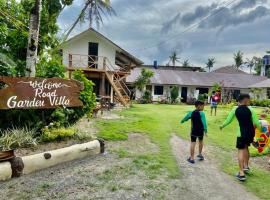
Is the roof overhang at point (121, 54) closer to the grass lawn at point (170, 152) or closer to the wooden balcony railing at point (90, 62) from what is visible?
the wooden balcony railing at point (90, 62)

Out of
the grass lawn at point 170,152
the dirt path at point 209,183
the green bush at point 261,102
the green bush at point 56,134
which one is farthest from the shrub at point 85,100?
the green bush at point 261,102

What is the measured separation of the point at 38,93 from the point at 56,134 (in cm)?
107

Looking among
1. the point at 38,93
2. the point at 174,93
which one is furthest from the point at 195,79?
the point at 38,93

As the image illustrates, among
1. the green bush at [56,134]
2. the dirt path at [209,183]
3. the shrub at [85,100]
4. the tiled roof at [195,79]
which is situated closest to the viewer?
the dirt path at [209,183]

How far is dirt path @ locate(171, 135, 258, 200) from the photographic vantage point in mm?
5418

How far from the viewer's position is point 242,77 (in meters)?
44.1

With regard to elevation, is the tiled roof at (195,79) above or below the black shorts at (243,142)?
above

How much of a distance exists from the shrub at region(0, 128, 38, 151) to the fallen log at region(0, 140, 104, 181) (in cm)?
79

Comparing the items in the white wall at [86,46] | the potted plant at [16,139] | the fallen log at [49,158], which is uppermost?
the white wall at [86,46]

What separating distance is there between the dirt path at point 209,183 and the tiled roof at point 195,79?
2819 cm

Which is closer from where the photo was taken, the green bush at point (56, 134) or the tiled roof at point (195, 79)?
the green bush at point (56, 134)

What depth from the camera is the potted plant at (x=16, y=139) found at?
6.74 meters

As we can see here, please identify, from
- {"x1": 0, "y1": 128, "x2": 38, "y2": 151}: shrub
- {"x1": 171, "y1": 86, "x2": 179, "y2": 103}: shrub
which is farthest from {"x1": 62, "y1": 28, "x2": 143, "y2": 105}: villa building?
{"x1": 0, "y1": 128, "x2": 38, "y2": 151}: shrub

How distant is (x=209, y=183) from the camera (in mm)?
6020
